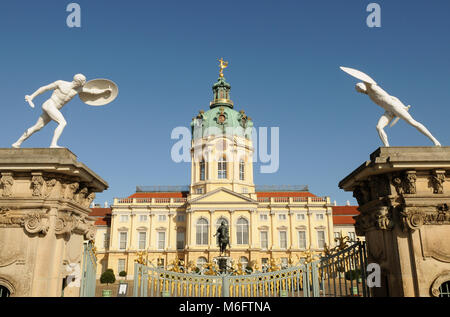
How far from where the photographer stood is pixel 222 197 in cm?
4728

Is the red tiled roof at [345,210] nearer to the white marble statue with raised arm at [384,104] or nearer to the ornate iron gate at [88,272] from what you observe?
the white marble statue with raised arm at [384,104]

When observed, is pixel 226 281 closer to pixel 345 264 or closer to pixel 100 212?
pixel 345 264

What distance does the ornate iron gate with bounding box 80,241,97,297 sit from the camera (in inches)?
A: 373

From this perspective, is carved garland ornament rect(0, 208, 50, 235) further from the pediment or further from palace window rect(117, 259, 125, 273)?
palace window rect(117, 259, 125, 273)

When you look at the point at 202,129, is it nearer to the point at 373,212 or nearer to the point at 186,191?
the point at 186,191

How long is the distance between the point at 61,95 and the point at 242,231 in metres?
39.5

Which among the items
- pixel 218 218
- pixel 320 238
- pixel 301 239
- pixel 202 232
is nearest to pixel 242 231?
pixel 218 218

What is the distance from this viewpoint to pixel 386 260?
8.20 m

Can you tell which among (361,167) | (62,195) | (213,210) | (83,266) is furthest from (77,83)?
(213,210)

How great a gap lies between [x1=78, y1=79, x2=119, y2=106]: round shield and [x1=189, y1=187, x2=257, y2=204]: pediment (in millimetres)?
37969

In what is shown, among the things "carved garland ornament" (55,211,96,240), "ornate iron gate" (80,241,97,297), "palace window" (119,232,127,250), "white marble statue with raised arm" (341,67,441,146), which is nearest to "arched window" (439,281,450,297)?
"white marble statue with raised arm" (341,67,441,146)

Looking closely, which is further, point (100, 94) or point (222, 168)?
point (222, 168)

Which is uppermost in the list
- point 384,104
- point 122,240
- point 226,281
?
point 122,240

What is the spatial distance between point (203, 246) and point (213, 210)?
468cm
